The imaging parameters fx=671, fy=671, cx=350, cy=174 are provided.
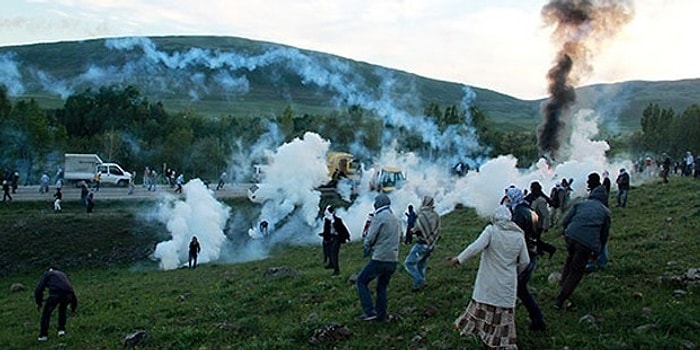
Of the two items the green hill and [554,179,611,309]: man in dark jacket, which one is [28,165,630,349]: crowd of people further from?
the green hill

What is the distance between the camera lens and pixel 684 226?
66.6 feet

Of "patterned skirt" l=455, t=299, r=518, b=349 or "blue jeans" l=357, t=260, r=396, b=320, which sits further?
"blue jeans" l=357, t=260, r=396, b=320

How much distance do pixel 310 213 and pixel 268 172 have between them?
428 cm

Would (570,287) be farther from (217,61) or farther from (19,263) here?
(217,61)

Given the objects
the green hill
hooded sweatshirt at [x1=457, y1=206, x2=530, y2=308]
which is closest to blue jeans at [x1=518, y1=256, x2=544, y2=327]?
hooded sweatshirt at [x1=457, y1=206, x2=530, y2=308]

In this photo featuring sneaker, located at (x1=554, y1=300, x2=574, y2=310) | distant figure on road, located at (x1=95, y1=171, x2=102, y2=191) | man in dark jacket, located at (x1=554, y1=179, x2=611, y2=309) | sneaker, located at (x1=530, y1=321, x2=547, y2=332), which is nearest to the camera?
sneaker, located at (x1=530, y1=321, x2=547, y2=332)

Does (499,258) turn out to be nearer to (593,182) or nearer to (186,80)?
(593,182)

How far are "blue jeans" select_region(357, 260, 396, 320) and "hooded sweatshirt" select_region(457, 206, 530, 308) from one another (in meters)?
2.47

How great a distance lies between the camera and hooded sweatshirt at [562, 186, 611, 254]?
36.6 ft

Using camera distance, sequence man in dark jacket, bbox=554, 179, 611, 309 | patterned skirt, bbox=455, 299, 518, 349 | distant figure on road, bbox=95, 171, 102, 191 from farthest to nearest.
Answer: distant figure on road, bbox=95, 171, 102, 191 < man in dark jacket, bbox=554, 179, 611, 309 < patterned skirt, bbox=455, 299, 518, 349

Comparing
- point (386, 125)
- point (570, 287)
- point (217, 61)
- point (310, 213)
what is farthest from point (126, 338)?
point (386, 125)

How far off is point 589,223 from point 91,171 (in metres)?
55.0

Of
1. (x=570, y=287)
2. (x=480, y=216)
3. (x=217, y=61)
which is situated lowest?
(x=480, y=216)

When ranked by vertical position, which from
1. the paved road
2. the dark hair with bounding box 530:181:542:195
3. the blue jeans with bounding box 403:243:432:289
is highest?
the dark hair with bounding box 530:181:542:195
